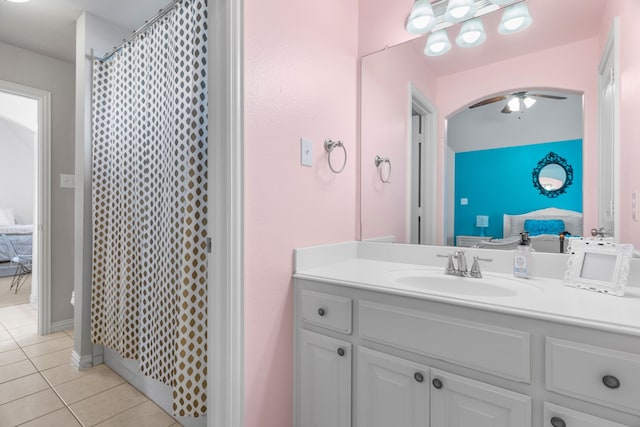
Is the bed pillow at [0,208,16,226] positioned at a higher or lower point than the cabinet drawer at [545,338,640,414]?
higher

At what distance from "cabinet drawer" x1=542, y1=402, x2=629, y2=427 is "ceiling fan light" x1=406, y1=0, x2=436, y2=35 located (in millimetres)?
1597

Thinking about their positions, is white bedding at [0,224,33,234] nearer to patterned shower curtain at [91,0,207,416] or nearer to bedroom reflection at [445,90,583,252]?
patterned shower curtain at [91,0,207,416]

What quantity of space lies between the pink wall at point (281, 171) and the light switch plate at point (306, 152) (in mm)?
25

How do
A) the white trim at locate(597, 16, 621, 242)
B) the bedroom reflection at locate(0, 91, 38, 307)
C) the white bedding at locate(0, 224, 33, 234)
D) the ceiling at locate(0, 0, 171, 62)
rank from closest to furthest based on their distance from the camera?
the white trim at locate(597, 16, 621, 242), the ceiling at locate(0, 0, 171, 62), the bedroom reflection at locate(0, 91, 38, 307), the white bedding at locate(0, 224, 33, 234)

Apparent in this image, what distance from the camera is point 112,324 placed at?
194 cm

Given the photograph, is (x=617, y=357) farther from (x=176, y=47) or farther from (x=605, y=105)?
(x=176, y=47)

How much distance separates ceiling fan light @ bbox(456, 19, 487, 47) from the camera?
1471 millimetres

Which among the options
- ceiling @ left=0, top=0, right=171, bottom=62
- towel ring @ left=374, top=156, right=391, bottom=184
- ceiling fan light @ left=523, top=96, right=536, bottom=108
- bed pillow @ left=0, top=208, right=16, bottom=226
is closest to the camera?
ceiling fan light @ left=523, top=96, right=536, bottom=108

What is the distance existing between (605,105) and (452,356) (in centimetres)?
110

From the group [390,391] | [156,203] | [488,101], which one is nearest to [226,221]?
[156,203]

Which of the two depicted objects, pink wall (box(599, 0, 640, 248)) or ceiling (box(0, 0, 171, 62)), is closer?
pink wall (box(599, 0, 640, 248))

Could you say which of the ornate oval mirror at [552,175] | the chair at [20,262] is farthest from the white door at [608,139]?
the chair at [20,262]

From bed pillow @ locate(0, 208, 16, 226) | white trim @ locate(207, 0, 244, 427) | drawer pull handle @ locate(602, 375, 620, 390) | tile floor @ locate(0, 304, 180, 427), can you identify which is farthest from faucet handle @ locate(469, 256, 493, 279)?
bed pillow @ locate(0, 208, 16, 226)

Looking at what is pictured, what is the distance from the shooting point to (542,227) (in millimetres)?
1341
